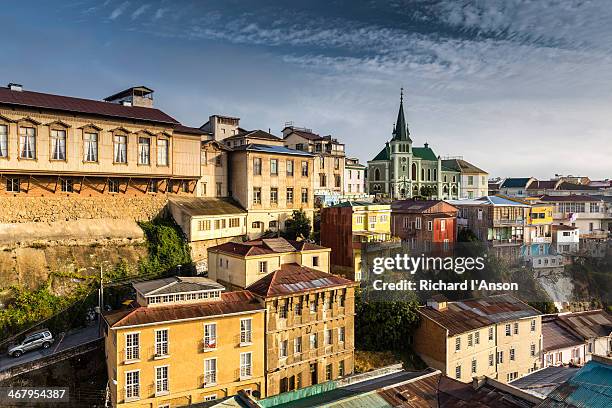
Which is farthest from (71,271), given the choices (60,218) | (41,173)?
(41,173)

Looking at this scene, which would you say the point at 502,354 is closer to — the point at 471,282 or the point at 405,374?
the point at 471,282

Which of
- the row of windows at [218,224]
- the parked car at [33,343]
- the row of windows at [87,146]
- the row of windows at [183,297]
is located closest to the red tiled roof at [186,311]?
the row of windows at [183,297]

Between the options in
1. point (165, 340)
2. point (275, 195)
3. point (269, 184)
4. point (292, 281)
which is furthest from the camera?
point (275, 195)

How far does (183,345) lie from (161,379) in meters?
1.73

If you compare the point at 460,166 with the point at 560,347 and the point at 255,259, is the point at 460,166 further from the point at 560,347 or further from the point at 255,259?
the point at 255,259

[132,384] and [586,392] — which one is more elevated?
[586,392]

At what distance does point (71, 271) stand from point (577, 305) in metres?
45.3

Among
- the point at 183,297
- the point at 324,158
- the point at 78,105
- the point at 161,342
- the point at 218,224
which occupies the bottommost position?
the point at 161,342

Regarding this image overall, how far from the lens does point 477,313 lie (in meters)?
32.4

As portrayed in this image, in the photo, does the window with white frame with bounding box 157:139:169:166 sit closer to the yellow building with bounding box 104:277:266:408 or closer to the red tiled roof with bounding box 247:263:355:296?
the yellow building with bounding box 104:277:266:408

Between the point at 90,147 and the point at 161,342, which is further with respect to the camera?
the point at 90,147

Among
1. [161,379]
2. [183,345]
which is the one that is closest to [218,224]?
[183,345]

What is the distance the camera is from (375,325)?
99.1ft

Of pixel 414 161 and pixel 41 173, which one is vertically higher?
pixel 414 161
